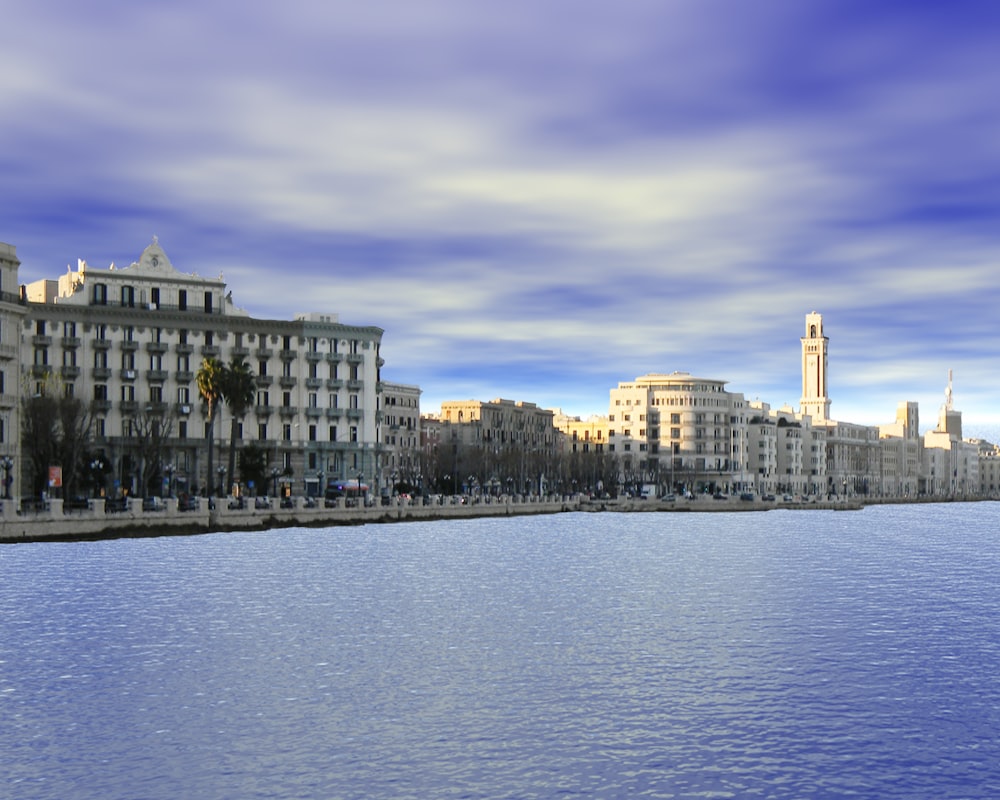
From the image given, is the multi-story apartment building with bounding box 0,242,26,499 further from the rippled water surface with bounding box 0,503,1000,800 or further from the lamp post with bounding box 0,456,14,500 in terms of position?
the rippled water surface with bounding box 0,503,1000,800

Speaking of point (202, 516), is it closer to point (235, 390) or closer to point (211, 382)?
point (211, 382)

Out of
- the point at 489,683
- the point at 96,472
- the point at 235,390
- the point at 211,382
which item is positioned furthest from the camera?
the point at 96,472

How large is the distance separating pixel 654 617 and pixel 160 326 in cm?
9223

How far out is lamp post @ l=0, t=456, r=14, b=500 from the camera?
8850 centimetres

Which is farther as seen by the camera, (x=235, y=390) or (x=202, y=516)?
(x=235, y=390)

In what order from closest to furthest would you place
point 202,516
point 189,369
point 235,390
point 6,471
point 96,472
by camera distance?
point 6,471, point 202,516, point 235,390, point 96,472, point 189,369

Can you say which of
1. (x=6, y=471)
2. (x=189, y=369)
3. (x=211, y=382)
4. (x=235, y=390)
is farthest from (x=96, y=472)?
(x=6, y=471)

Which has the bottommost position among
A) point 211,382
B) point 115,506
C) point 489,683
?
point 489,683

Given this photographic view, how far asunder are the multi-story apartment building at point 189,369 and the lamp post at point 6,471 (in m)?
31.4

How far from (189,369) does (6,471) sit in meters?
49.5

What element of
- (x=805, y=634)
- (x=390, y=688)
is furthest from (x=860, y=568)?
(x=390, y=688)

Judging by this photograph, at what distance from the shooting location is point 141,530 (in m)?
92.9

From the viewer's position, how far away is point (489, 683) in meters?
38.8

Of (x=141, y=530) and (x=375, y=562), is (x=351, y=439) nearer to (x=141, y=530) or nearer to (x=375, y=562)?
(x=141, y=530)
